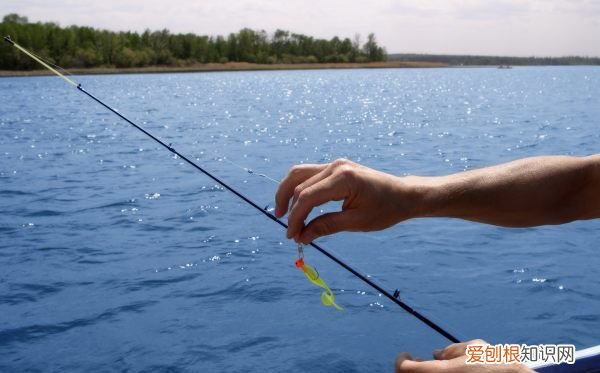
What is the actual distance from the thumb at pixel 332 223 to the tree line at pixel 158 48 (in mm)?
71146

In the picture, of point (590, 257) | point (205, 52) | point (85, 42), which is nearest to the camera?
point (590, 257)

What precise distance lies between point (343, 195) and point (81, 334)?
4605 mm

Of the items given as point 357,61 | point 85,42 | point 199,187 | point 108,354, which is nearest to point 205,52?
point 85,42

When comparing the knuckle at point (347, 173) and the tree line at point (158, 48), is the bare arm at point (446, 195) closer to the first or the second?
→ the knuckle at point (347, 173)

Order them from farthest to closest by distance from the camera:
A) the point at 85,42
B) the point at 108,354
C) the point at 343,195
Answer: the point at 85,42 → the point at 108,354 → the point at 343,195

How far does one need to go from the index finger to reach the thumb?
0.46 ft

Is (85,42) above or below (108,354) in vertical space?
above

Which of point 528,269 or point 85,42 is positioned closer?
point 528,269

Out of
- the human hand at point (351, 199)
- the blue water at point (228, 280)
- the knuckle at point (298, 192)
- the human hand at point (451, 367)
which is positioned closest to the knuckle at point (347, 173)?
the human hand at point (351, 199)

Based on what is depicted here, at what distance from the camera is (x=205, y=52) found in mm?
110000

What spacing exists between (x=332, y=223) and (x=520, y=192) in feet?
1.72

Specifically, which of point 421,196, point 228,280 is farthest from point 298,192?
point 228,280

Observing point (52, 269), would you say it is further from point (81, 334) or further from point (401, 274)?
point (401, 274)

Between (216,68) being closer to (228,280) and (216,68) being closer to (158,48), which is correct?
(158,48)
